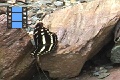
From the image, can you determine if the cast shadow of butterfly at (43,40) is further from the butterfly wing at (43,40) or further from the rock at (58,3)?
the rock at (58,3)

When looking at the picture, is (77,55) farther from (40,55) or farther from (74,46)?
(40,55)

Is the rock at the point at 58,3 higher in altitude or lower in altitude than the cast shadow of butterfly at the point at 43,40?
higher

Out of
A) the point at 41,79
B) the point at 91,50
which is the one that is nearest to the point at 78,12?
the point at 91,50

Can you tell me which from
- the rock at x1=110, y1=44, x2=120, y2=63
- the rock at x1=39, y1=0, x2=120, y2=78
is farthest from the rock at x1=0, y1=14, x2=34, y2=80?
the rock at x1=110, y1=44, x2=120, y2=63

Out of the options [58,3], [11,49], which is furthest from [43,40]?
[58,3]

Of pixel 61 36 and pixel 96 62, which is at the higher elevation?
pixel 61 36

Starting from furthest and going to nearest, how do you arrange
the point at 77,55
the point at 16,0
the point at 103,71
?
1. the point at 16,0
2. the point at 103,71
3. the point at 77,55

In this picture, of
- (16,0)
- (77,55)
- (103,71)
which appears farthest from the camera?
(16,0)
